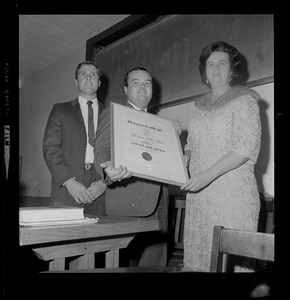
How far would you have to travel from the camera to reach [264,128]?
145 cm

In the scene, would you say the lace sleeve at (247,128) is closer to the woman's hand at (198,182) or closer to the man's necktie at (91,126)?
the woman's hand at (198,182)

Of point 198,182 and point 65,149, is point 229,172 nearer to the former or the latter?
point 198,182

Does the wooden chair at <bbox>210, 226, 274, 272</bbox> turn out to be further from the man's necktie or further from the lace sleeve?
the man's necktie

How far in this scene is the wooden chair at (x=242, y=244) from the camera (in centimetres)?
105

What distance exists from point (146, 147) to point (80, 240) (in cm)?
43

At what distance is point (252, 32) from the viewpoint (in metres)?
1.42

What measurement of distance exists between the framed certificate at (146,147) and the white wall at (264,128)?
127mm

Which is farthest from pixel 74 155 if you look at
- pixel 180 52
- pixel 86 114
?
pixel 180 52

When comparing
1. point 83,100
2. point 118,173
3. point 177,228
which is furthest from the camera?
point 177,228

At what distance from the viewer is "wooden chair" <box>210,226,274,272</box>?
105 centimetres

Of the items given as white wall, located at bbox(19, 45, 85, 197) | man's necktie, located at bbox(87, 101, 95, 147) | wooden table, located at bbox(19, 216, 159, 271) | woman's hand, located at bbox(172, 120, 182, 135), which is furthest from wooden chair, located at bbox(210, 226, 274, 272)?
white wall, located at bbox(19, 45, 85, 197)

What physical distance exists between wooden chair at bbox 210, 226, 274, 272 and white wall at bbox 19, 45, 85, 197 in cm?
72

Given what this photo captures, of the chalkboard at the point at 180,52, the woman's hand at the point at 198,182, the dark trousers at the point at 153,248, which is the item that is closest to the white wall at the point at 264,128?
the chalkboard at the point at 180,52
